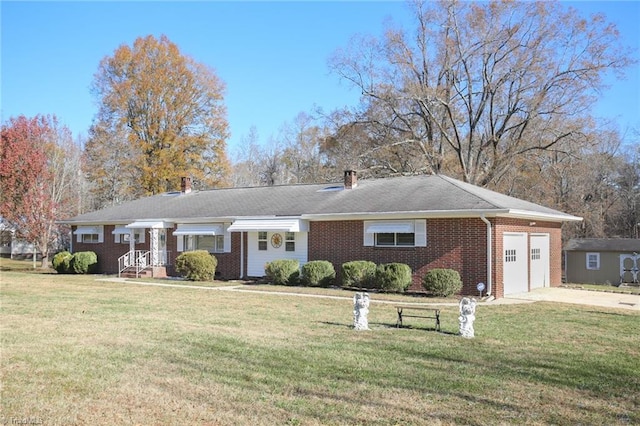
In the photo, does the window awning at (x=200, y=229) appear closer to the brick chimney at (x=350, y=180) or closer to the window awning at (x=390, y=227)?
the brick chimney at (x=350, y=180)

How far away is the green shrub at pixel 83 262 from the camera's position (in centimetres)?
2792

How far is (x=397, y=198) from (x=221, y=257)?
8.38m

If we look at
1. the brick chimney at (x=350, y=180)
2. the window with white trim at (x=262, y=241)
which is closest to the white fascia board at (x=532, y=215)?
the brick chimney at (x=350, y=180)

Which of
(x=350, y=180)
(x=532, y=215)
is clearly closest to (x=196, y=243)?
(x=350, y=180)

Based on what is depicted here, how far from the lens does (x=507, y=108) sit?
35.0m

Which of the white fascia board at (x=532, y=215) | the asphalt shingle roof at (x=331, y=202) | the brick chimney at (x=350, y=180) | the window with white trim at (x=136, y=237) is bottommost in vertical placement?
the window with white trim at (x=136, y=237)

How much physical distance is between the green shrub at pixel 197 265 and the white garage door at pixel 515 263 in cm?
1159

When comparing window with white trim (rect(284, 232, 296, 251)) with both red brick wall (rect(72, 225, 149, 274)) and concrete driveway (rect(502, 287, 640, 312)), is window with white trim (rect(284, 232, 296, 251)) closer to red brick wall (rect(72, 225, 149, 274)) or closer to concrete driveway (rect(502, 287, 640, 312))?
concrete driveway (rect(502, 287, 640, 312))

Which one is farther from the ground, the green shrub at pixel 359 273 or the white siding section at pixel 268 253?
the white siding section at pixel 268 253

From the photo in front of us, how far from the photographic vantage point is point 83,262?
2792 cm

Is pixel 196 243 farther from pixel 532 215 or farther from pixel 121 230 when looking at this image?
pixel 532 215

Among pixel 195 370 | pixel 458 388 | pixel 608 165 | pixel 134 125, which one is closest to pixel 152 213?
pixel 134 125

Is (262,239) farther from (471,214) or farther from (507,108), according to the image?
(507,108)

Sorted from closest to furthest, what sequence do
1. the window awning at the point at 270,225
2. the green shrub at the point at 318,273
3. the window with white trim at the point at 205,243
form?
the green shrub at the point at 318,273
the window awning at the point at 270,225
the window with white trim at the point at 205,243
